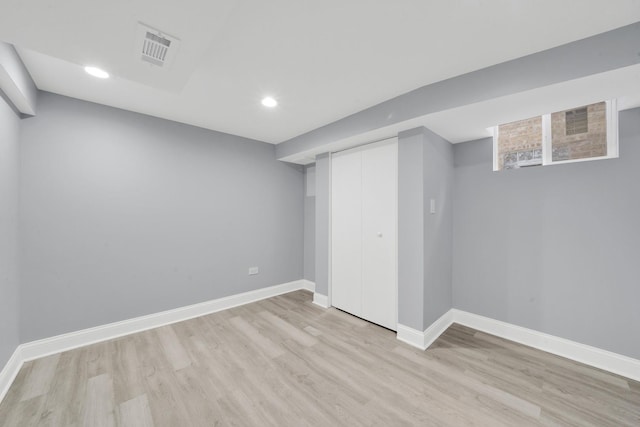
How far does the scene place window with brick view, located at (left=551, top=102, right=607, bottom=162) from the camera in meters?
2.11

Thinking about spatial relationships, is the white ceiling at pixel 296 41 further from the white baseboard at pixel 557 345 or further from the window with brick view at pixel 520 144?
the white baseboard at pixel 557 345

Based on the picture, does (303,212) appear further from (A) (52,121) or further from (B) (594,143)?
(B) (594,143)

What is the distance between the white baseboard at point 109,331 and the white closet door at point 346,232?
129 cm

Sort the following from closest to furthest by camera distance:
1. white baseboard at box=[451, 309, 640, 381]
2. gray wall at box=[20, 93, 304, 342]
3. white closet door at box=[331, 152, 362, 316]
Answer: white baseboard at box=[451, 309, 640, 381], gray wall at box=[20, 93, 304, 342], white closet door at box=[331, 152, 362, 316]

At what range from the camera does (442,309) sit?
2.75 meters

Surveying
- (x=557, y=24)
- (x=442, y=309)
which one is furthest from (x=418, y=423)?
(x=557, y=24)

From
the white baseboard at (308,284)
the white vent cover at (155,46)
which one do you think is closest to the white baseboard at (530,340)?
the white baseboard at (308,284)

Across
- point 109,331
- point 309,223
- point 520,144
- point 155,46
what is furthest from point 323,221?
point 109,331

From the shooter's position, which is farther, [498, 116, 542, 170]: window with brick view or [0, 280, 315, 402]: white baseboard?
[498, 116, 542, 170]: window with brick view

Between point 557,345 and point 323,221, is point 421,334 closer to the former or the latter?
point 557,345

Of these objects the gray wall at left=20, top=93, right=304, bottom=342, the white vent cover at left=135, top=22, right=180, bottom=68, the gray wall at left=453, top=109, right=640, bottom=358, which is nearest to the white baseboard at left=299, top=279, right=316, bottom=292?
the gray wall at left=20, top=93, right=304, bottom=342

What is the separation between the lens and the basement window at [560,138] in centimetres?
208

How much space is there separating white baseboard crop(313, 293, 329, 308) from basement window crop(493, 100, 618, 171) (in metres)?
2.67

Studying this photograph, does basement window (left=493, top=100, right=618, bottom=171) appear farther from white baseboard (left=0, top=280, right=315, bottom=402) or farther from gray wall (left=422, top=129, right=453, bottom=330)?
white baseboard (left=0, top=280, right=315, bottom=402)
